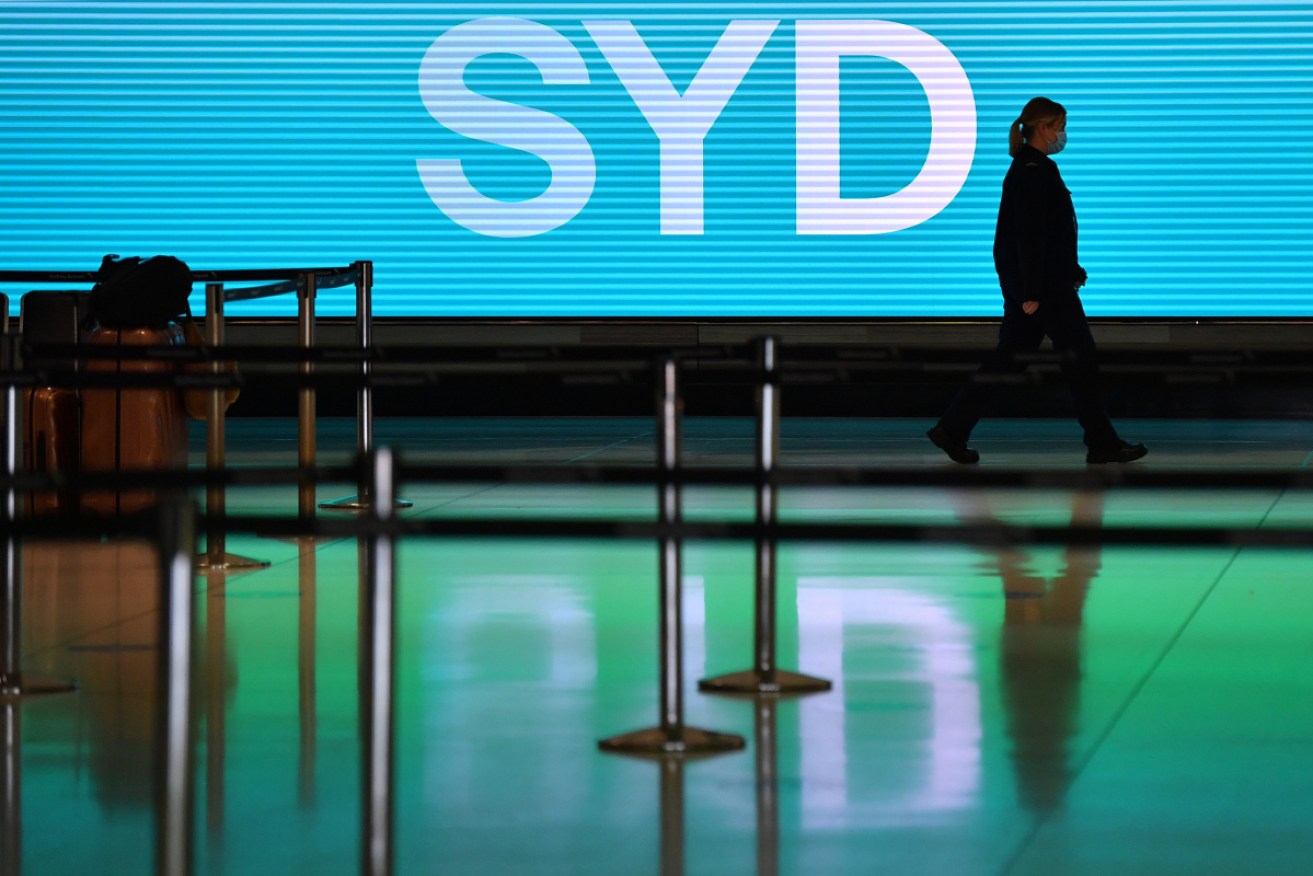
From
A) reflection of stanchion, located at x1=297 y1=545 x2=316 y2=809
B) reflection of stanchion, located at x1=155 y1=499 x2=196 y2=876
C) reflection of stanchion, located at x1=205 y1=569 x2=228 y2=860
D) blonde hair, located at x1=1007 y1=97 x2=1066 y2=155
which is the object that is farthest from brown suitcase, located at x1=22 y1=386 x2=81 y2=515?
reflection of stanchion, located at x1=155 y1=499 x2=196 y2=876

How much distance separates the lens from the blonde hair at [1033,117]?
1133cm

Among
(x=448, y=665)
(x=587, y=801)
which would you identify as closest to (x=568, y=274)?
(x=448, y=665)

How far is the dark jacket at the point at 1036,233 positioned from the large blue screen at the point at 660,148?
6578mm

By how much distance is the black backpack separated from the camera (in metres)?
9.02

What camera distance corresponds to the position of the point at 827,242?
1852 centimetres

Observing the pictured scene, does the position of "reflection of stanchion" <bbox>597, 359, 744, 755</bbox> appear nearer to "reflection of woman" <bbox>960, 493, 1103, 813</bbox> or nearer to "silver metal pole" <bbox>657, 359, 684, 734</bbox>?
"silver metal pole" <bbox>657, 359, 684, 734</bbox>

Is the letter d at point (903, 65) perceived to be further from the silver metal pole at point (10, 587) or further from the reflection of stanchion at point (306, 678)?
the silver metal pole at point (10, 587)

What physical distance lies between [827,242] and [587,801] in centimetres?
1452

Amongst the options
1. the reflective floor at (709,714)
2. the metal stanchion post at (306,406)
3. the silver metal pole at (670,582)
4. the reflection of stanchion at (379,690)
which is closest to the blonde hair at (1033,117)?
the reflective floor at (709,714)

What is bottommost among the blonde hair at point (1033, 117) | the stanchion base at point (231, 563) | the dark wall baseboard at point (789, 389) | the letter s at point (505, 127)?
the stanchion base at point (231, 563)

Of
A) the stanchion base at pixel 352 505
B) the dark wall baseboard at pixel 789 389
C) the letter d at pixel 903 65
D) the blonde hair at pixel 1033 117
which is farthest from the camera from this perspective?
the letter d at pixel 903 65

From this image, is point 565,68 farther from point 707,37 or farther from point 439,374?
point 439,374

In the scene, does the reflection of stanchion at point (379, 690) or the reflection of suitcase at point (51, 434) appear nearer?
the reflection of stanchion at point (379, 690)

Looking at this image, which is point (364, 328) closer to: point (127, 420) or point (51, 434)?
point (127, 420)
